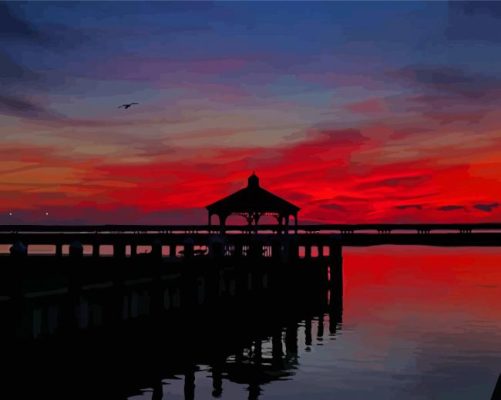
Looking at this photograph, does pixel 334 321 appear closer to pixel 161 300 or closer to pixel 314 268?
pixel 314 268

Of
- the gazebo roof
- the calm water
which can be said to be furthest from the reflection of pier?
the gazebo roof

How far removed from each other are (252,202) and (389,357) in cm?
2082

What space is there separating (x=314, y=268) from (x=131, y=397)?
26.2m

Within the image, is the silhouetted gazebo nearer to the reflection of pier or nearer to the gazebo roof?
the gazebo roof

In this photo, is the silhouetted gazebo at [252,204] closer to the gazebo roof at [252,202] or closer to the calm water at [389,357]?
the gazebo roof at [252,202]

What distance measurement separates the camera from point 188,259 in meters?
22.8

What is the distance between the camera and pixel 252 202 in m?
45.0

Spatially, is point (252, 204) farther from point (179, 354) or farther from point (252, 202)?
point (179, 354)

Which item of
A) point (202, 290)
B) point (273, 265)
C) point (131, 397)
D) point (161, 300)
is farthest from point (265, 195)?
point (131, 397)

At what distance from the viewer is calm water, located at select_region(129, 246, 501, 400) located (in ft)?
65.7

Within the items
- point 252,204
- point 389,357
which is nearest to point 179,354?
point 389,357

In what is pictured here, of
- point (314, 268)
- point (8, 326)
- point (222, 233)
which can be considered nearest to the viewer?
point (8, 326)

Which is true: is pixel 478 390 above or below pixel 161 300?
below

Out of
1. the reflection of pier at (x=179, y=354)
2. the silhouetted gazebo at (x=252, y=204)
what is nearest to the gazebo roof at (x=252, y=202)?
the silhouetted gazebo at (x=252, y=204)
